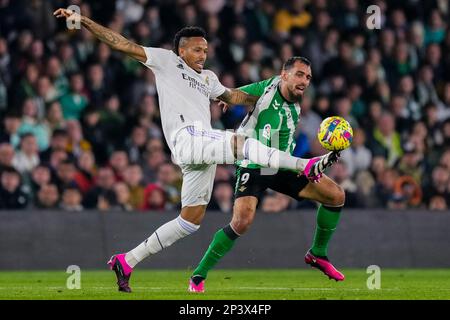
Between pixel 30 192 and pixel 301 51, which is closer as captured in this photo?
pixel 30 192

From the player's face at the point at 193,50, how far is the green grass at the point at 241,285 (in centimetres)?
232

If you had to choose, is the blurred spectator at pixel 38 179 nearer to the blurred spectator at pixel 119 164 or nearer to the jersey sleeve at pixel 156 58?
the blurred spectator at pixel 119 164

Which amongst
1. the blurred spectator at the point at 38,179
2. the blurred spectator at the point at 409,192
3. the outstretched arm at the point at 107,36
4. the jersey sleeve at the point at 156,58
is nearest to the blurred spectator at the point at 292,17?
the blurred spectator at the point at 409,192

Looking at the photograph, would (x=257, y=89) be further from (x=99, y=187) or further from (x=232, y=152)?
(x=99, y=187)

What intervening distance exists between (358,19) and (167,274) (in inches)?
317

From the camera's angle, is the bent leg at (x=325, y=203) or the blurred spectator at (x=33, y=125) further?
the blurred spectator at (x=33, y=125)

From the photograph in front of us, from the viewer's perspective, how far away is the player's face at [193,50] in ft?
41.0

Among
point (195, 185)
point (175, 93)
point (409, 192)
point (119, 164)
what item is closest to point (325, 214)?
point (195, 185)

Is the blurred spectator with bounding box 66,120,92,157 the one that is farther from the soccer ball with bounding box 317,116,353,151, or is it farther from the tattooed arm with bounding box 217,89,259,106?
the soccer ball with bounding box 317,116,353,151

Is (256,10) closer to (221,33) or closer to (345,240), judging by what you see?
(221,33)

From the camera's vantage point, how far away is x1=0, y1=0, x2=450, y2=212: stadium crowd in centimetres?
1795
